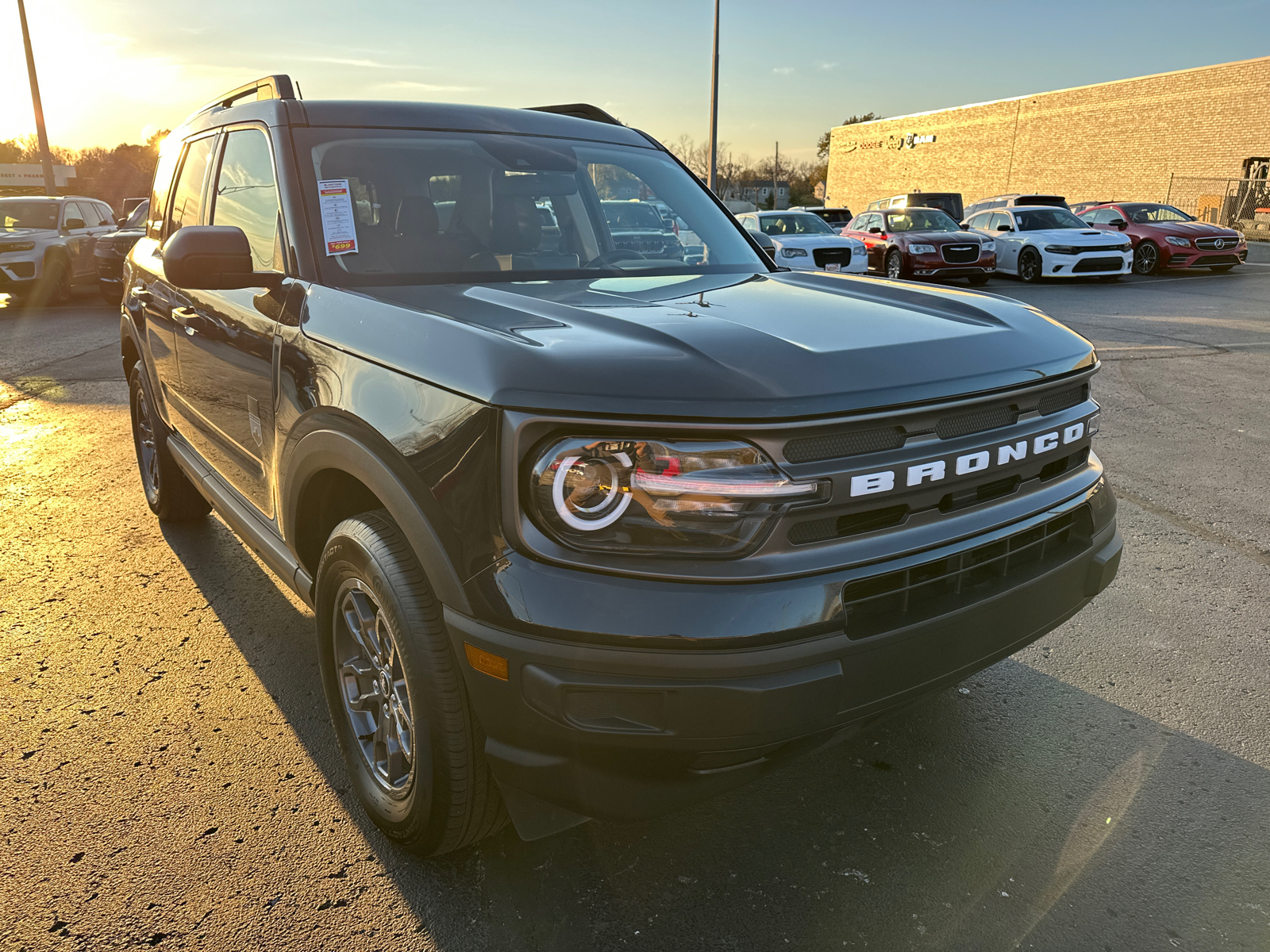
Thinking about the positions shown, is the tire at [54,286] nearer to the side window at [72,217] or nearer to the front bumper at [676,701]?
the side window at [72,217]

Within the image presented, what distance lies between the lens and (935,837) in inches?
96.0

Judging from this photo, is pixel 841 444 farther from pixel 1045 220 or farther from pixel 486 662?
pixel 1045 220

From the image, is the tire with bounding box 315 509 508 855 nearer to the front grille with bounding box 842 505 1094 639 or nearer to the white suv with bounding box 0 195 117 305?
the front grille with bounding box 842 505 1094 639

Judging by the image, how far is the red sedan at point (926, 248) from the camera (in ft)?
54.6

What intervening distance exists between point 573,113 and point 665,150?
1.94 ft

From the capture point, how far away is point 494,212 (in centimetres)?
305

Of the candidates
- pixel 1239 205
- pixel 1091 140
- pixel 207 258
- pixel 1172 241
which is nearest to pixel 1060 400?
pixel 207 258

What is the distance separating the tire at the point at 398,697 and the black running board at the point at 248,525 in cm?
25

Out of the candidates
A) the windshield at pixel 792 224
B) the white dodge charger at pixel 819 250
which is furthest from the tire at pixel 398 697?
the windshield at pixel 792 224

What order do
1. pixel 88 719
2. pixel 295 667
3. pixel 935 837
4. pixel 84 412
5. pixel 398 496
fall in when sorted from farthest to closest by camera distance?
pixel 84 412, pixel 295 667, pixel 88 719, pixel 935 837, pixel 398 496

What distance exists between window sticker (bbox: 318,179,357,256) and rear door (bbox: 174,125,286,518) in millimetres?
163

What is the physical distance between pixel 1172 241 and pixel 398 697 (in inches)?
801

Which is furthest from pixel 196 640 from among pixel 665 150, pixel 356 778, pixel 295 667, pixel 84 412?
pixel 84 412

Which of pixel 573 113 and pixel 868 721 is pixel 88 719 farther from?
pixel 573 113
